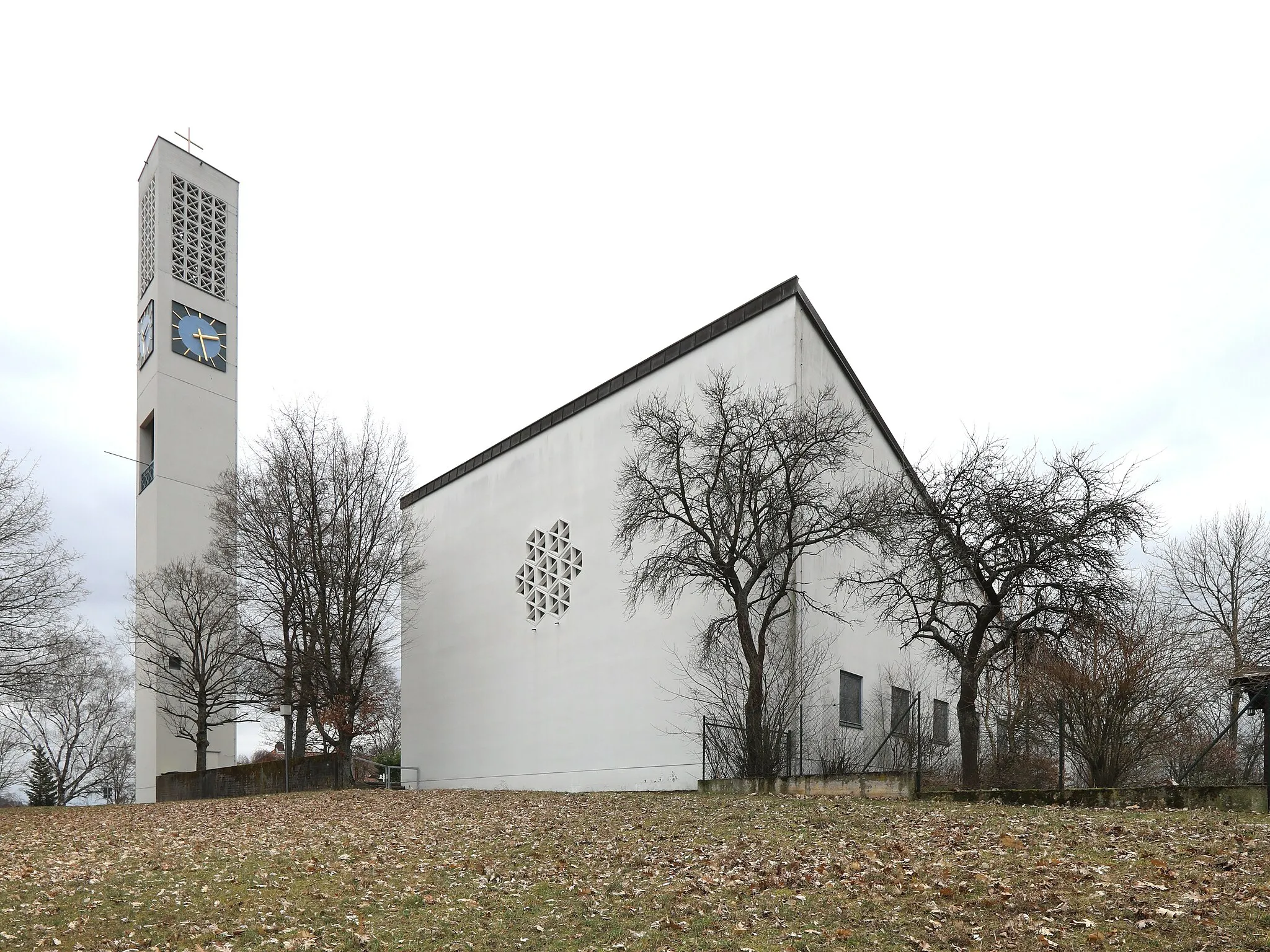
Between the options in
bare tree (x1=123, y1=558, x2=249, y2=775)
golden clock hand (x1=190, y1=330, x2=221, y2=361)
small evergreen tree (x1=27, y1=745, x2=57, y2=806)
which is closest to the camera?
bare tree (x1=123, y1=558, x2=249, y2=775)

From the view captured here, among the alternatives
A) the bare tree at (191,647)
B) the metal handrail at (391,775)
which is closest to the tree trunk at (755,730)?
the metal handrail at (391,775)

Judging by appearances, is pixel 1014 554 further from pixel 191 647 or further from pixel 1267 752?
pixel 191 647

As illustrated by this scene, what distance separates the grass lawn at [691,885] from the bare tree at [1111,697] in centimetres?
513

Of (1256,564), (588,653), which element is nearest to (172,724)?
(588,653)

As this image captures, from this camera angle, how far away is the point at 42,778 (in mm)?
52406

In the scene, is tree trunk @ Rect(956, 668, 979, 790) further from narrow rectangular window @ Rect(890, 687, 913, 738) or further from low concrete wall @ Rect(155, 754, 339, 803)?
low concrete wall @ Rect(155, 754, 339, 803)

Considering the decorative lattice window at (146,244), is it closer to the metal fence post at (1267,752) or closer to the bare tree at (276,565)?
the bare tree at (276,565)

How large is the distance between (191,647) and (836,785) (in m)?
25.9

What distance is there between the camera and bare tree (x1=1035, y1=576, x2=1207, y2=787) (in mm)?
16906

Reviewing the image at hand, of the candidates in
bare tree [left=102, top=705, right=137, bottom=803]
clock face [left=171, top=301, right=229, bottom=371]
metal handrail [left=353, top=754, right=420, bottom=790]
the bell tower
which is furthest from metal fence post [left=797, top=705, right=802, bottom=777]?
bare tree [left=102, top=705, right=137, bottom=803]

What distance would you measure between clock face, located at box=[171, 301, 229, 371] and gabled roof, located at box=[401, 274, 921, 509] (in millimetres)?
13233

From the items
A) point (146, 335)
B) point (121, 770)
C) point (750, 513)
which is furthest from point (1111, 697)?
point (121, 770)

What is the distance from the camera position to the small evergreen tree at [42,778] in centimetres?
5184

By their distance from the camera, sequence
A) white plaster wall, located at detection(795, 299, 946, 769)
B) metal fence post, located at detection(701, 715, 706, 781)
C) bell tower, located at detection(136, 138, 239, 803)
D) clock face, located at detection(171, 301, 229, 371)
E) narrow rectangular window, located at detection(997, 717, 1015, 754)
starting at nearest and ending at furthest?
metal fence post, located at detection(701, 715, 706, 781)
narrow rectangular window, located at detection(997, 717, 1015, 754)
white plaster wall, located at detection(795, 299, 946, 769)
bell tower, located at detection(136, 138, 239, 803)
clock face, located at detection(171, 301, 229, 371)
